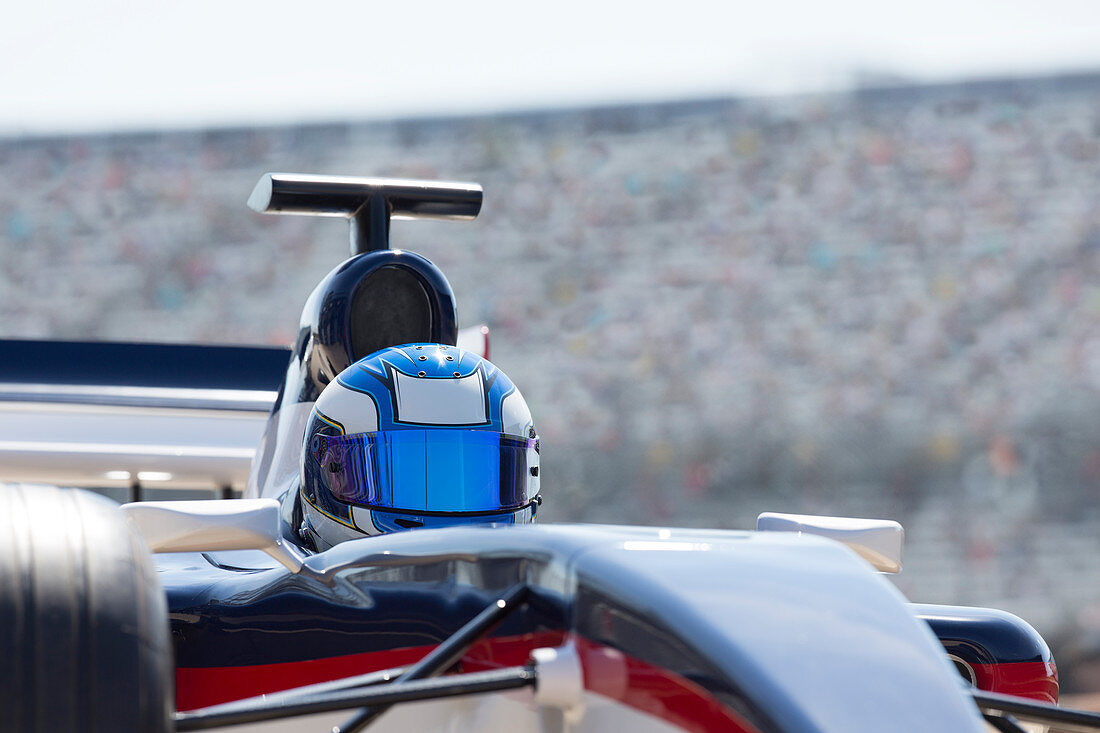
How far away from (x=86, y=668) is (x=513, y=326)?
6200mm

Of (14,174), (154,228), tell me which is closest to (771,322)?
(154,228)

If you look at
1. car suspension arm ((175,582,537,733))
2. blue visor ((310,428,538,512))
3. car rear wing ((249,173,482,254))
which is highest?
car rear wing ((249,173,482,254))

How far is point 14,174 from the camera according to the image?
7551 mm

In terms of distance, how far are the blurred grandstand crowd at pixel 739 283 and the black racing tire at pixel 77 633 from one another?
18.5 ft

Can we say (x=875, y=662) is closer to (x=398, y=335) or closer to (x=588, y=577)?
(x=588, y=577)

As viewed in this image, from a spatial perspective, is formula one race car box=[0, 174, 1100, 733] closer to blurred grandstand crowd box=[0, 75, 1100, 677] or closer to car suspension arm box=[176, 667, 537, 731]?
car suspension arm box=[176, 667, 537, 731]

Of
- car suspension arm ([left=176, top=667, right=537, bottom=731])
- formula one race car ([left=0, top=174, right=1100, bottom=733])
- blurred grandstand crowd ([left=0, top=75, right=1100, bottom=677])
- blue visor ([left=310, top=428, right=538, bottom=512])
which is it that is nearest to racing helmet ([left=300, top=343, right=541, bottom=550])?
blue visor ([left=310, top=428, right=538, bottom=512])

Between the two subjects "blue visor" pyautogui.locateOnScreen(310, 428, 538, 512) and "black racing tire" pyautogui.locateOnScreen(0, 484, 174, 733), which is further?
"blue visor" pyautogui.locateOnScreen(310, 428, 538, 512)

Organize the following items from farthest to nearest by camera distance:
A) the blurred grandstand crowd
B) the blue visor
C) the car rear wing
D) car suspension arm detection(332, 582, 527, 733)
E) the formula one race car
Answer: the blurred grandstand crowd < the car rear wing < the blue visor < car suspension arm detection(332, 582, 527, 733) < the formula one race car

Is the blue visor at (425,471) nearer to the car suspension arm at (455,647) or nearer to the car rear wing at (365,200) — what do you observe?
the car suspension arm at (455,647)

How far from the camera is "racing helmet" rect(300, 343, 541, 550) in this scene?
173 cm

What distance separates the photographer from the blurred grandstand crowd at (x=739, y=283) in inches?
257

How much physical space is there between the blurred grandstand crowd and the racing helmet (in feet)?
15.8

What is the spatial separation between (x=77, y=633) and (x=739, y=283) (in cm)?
632
